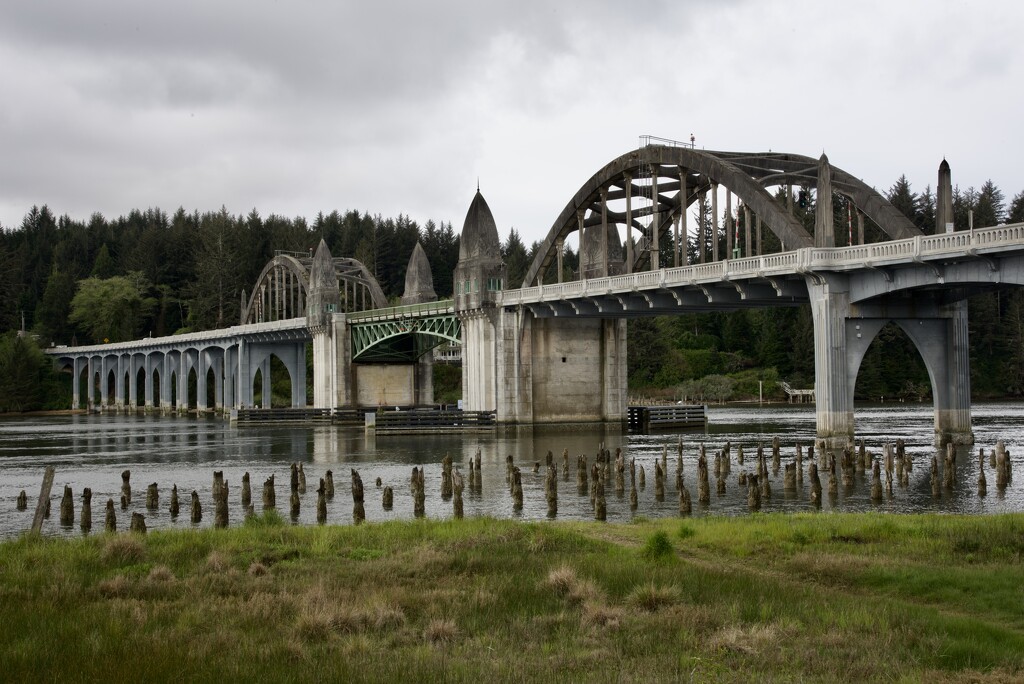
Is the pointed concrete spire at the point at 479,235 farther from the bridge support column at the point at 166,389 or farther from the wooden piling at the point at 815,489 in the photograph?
the bridge support column at the point at 166,389

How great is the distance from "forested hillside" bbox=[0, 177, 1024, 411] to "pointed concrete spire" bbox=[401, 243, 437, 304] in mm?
42222

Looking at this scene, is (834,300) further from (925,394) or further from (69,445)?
(925,394)

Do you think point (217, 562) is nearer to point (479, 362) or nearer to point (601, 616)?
point (601, 616)

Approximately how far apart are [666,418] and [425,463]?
34.5 metres

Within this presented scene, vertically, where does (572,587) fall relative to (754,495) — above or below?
above

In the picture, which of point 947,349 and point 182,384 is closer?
point 947,349

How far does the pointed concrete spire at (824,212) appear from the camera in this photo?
168ft

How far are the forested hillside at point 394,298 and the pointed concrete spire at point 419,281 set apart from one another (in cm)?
4222

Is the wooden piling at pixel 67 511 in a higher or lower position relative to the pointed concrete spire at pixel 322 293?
lower

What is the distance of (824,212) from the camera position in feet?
171

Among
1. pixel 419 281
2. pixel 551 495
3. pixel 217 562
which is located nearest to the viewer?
pixel 217 562

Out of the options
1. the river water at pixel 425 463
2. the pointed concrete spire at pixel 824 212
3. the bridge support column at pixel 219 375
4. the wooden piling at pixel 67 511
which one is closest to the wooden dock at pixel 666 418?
the river water at pixel 425 463

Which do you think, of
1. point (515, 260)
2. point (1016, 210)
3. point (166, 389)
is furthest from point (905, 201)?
point (166, 389)

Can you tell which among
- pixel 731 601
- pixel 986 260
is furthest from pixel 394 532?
pixel 986 260
